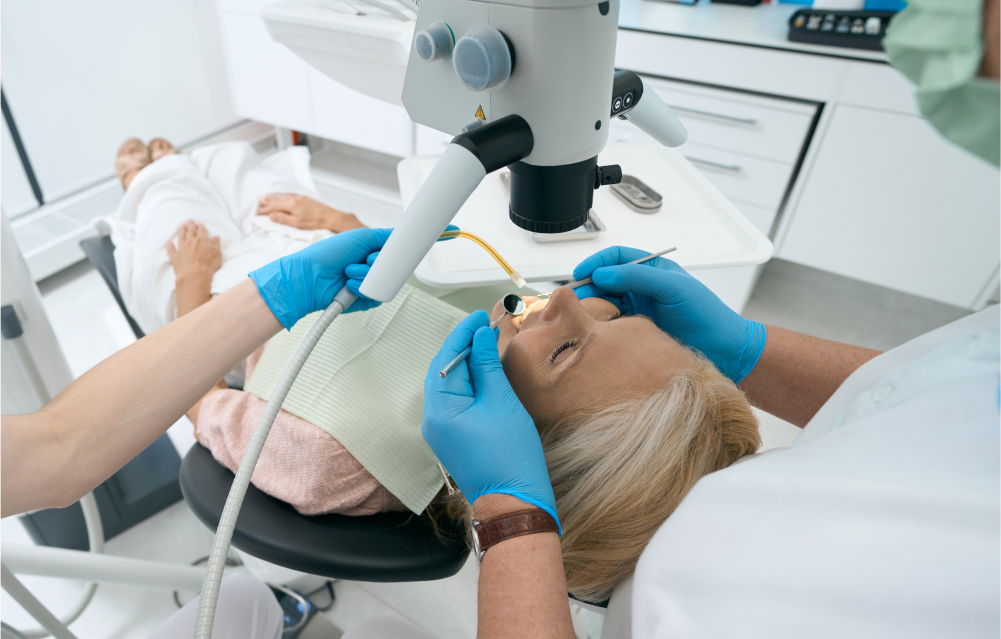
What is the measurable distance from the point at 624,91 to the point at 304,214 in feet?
4.04

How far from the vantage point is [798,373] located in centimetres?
109

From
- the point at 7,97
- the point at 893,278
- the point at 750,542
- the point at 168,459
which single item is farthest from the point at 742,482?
the point at 7,97

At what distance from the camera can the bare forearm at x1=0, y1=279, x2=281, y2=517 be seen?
77cm

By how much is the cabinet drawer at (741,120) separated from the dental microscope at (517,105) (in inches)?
62.3

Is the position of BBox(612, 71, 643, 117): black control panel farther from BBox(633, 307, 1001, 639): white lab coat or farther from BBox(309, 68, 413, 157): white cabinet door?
BBox(309, 68, 413, 157): white cabinet door

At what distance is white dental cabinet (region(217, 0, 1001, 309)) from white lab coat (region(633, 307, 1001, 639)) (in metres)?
1.63

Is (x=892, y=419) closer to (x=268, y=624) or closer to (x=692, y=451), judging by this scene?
(x=692, y=451)

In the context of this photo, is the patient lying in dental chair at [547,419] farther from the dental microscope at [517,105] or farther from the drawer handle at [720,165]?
the drawer handle at [720,165]

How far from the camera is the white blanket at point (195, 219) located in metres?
1.54

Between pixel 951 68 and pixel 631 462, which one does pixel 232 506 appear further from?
pixel 951 68

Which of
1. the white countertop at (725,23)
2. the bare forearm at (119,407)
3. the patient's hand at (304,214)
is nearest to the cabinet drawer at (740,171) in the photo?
the white countertop at (725,23)

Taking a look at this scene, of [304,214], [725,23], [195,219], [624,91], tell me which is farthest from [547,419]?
[725,23]

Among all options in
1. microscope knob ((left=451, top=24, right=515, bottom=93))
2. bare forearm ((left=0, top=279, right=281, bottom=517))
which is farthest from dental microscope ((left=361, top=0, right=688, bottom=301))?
bare forearm ((left=0, top=279, right=281, bottom=517))

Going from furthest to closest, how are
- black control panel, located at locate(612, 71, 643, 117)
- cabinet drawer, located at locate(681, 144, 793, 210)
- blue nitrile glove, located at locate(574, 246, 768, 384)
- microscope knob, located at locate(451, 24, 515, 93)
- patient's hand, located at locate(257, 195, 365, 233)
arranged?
cabinet drawer, located at locate(681, 144, 793, 210), patient's hand, located at locate(257, 195, 365, 233), blue nitrile glove, located at locate(574, 246, 768, 384), black control panel, located at locate(612, 71, 643, 117), microscope knob, located at locate(451, 24, 515, 93)
